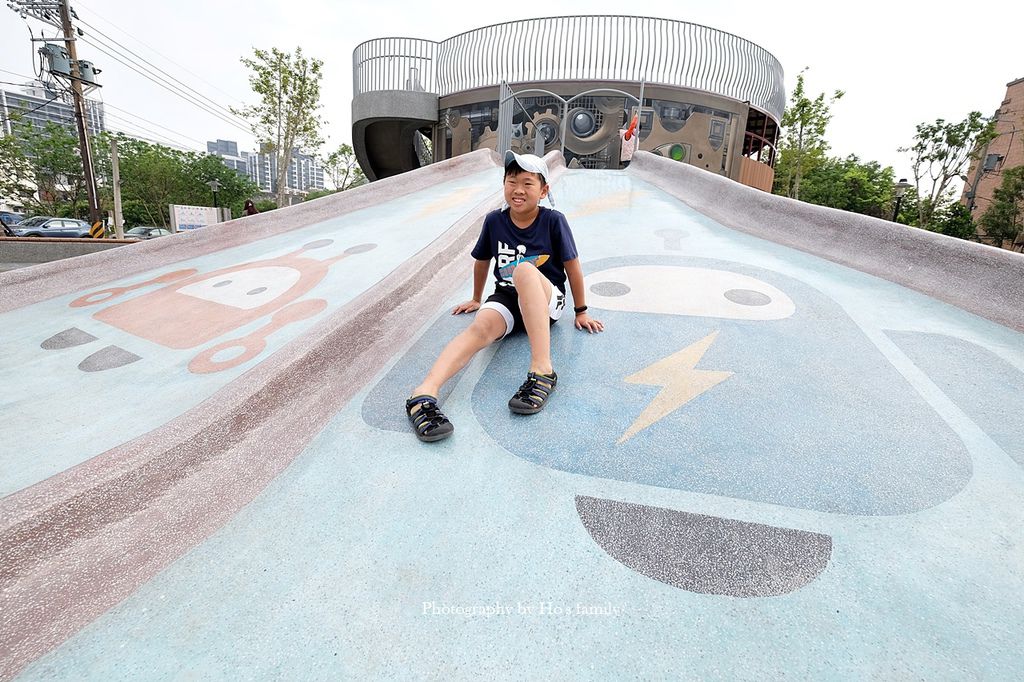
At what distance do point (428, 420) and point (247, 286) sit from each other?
8.83 ft

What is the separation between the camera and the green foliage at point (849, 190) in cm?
3231

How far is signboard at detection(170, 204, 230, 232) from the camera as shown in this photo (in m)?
20.1

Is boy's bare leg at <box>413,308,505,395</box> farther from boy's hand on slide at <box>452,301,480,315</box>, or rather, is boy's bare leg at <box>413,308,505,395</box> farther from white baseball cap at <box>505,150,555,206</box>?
white baseball cap at <box>505,150,555,206</box>

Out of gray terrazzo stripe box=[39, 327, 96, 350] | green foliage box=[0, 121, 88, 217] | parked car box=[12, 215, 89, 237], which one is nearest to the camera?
gray terrazzo stripe box=[39, 327, 96, 350]

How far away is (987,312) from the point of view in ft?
8.56

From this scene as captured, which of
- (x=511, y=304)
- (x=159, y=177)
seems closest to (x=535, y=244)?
(x=511, y=304)

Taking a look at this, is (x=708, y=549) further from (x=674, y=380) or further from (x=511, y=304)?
(x=511, y=304)

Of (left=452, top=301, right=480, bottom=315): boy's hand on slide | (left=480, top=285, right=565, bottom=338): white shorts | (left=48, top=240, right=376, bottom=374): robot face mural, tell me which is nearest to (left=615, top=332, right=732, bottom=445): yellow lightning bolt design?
(left=480, top=285, right=565, bottom=338): white shorts

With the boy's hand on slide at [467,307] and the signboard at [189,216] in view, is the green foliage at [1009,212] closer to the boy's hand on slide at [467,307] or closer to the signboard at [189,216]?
the boy's hand on slide at [467,307]

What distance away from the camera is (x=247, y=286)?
3658 mm

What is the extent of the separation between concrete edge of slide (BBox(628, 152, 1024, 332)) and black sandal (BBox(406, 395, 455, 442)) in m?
3.11

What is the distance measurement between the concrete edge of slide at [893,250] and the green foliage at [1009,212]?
28259mm

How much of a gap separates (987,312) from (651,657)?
Result: 3.02m

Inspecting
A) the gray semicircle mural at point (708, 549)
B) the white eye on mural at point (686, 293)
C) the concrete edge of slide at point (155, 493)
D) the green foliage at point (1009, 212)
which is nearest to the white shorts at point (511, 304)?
Answer: the white eye on mural at point (686, 293)
